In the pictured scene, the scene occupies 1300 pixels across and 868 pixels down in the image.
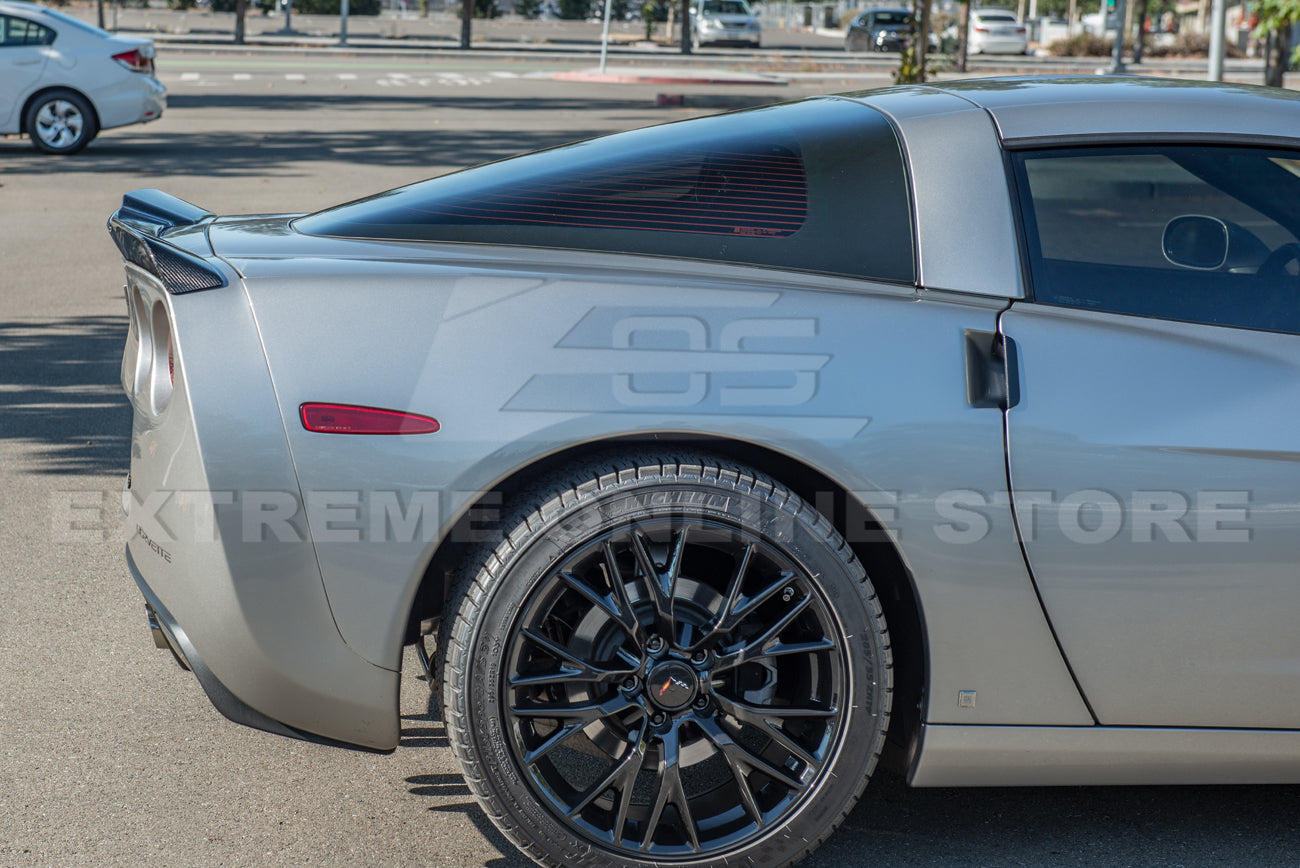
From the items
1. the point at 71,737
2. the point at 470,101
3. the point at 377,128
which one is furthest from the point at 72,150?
the point at 71,737

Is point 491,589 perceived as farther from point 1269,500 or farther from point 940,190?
point 1269,500

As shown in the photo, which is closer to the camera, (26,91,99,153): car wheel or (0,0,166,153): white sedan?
(0,0,166,153): white sedan

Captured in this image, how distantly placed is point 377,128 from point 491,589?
16.4 m

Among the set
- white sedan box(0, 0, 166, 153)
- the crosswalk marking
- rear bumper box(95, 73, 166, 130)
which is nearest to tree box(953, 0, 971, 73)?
the crosswalk marking

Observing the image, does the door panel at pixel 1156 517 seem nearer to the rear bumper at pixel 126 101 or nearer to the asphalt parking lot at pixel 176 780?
the asphalt parking lot at pixel 176 780

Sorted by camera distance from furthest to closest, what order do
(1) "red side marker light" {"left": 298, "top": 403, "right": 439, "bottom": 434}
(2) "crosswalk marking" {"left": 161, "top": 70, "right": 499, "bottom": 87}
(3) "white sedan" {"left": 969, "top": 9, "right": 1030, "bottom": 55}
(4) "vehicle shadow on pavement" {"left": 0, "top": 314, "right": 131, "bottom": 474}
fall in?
(3) "white sedan" {"left": 969, "top": 9, "right": 1030, "bottom": 55}, (2) "crosswalk marking" {"left": 161, "top": 70, "right": 499, "bottom": 87}, (4) "vehicle shadow on pavement" {"left": 0, "top": 314, "right": 131, "bottom": 474}, (1) "red side marker light" {"left": 298, "top": 403, "right": 439, "bottom": 434}

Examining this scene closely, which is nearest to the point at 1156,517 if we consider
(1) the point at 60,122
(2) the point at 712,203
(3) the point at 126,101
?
(2) the point at 712,203

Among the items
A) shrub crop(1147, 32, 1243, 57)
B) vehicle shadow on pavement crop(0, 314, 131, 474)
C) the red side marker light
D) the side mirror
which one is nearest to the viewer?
the red side marker light

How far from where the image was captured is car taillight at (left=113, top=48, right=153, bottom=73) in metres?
14.6

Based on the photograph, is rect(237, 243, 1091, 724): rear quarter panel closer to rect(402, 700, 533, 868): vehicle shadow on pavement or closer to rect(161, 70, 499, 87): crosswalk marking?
rect(402, 700, 533, 868): vehicle shadow on pavement

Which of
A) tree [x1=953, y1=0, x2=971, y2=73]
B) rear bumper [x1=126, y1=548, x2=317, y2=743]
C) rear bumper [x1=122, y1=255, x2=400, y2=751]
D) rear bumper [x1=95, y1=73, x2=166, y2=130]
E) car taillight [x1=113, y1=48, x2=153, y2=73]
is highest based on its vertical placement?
tree [x1=953, y1=0, x2=971, y2=73]

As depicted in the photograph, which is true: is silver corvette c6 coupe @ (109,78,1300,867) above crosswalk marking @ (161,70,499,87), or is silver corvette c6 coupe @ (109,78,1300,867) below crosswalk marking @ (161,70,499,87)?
below

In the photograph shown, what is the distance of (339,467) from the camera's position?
2.30 meters

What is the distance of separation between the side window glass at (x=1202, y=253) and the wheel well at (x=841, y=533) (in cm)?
55
